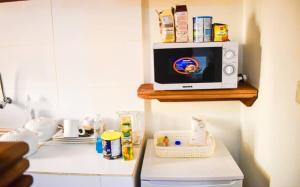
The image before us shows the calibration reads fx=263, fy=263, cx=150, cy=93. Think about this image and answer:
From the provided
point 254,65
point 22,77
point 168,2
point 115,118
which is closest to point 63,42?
point 22,77

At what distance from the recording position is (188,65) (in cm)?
138

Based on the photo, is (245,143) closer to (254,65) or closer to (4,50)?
(254,65)

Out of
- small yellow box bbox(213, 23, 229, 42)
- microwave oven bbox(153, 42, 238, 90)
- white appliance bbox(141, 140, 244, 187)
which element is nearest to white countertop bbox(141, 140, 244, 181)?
white appliance bbox(141, 140, 244, 187)

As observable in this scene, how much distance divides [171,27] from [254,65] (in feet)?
1.63

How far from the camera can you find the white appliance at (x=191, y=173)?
1.26 m

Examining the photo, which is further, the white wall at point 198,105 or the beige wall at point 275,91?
the white wall at point 198,105

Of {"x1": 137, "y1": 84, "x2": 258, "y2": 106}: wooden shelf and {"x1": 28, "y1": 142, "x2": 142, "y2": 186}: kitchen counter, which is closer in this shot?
{"x1": 28, "y1": 142, "x2": 142, "y2": 186}: kitchen counter

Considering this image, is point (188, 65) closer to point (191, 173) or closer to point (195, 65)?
point (195, 65)

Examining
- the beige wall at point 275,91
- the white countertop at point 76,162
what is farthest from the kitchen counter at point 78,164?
the beige wall at point 275,91

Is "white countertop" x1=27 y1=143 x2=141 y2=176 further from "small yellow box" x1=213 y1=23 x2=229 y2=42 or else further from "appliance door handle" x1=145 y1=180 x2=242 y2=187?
"small yellow box" x1=213 y1=23 x2=229 y2=42

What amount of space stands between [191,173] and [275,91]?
1.80ft

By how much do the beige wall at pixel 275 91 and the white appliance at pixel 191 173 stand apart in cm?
17

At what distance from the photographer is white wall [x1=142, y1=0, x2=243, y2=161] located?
1.60 meters

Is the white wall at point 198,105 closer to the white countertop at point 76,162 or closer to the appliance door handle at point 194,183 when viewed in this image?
the white countertop at point 76,162
